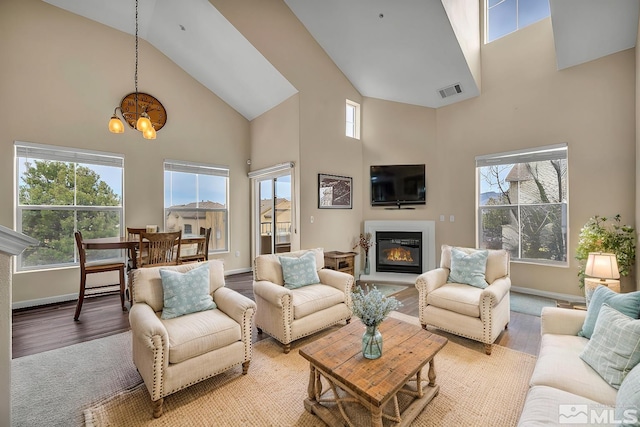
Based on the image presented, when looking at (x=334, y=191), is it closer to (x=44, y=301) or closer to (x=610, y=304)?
(x=610, y=304)

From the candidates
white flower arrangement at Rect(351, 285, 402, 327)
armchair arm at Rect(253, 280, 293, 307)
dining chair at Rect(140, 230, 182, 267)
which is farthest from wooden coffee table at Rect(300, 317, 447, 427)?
dining chair at Rect(140, 230, 182, 267)

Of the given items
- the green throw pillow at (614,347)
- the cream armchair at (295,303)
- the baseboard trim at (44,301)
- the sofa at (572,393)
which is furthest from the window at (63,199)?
the green throw pillow at (614,347)

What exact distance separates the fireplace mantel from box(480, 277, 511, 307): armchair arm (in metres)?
2.17

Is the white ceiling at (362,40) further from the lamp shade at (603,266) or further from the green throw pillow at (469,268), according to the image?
the green throw pillow at (469,268)

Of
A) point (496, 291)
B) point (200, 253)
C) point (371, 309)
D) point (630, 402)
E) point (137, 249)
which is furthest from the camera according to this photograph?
point (200, 253)

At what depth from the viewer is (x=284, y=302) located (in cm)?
→ 258

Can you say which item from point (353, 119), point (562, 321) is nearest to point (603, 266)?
point (562, 321)

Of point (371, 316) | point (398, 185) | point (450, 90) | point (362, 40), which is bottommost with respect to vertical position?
point (371, 316)

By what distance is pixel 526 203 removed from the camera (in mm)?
4402

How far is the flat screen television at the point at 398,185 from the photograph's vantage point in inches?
206

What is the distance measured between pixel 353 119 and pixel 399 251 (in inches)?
112

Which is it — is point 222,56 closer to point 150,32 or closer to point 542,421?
point 150,32

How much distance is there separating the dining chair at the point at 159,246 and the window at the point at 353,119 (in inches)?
149

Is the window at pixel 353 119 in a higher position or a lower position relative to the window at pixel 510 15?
lower
